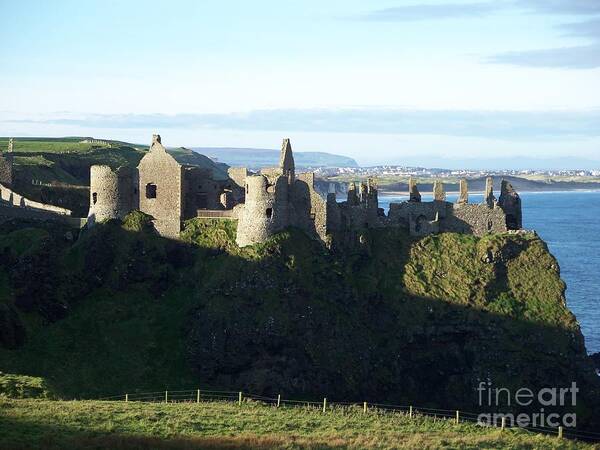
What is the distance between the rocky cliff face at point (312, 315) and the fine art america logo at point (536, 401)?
0.60m

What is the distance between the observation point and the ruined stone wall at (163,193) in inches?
3164

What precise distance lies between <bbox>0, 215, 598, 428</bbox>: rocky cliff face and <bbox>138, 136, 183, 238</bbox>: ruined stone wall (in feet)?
4.09

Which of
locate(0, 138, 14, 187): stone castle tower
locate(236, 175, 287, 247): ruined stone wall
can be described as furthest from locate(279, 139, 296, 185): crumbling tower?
locate(0, 138, 14, 187): stone castle tower

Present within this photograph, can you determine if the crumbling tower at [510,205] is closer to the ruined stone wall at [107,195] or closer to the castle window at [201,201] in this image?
the castle window at [201,201]

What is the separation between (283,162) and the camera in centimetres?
8156

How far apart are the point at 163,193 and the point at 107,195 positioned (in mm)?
3733

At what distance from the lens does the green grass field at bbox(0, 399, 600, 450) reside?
4453 centimetres

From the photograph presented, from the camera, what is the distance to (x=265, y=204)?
76.9 m

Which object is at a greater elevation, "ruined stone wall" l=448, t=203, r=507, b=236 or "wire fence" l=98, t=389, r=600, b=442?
"ruined stone wall" l=448, t=203, r=507, b=236

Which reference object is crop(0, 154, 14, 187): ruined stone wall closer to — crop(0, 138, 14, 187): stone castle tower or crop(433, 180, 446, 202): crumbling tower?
crop(0, 138, 14, 187): stone castle tower

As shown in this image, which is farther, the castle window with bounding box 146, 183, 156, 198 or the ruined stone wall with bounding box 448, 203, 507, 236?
the ruined stone wall with bounding box 448, 203, 507, 236

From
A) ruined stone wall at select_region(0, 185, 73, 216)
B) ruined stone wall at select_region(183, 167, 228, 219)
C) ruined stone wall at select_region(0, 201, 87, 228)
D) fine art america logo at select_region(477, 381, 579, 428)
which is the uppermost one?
ruined stone wall at select_region(183, 167, 228, 219)

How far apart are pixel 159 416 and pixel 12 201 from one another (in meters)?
38.8

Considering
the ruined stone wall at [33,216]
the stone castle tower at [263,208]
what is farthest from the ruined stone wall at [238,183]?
the ruined stone wall at [33,216]
